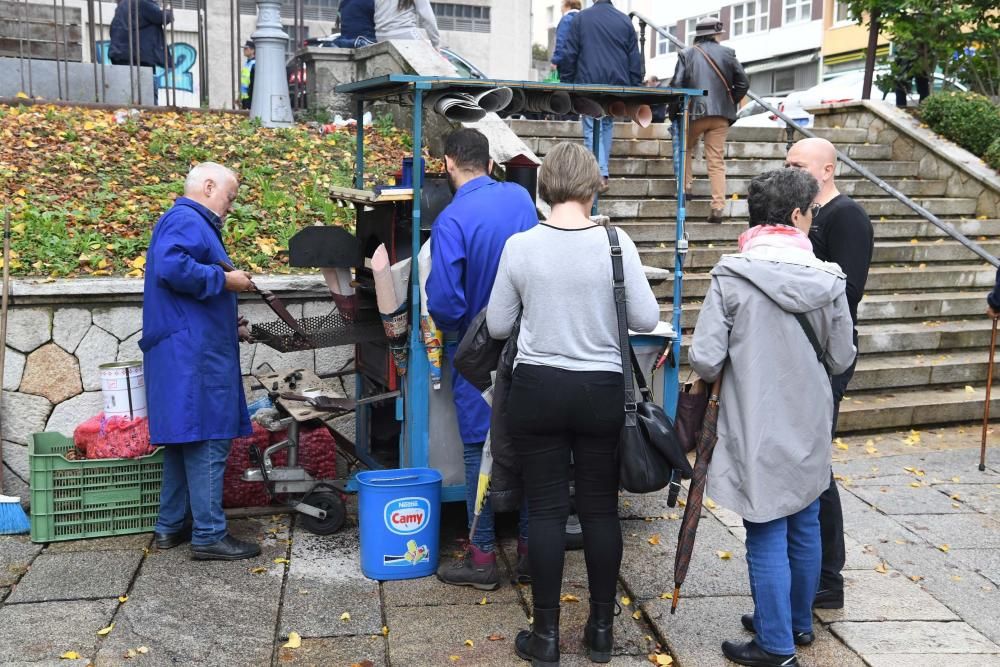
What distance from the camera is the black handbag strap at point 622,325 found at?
3.55 meters

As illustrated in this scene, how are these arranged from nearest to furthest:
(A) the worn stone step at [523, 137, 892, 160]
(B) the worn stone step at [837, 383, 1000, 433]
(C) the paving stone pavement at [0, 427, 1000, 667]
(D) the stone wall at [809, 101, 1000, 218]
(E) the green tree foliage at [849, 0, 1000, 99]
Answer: (C) the paving stone pavement at [0, 427, 1000, 667] → (B) the worn stone step at [837, 383, 1000, 433] → (A) the worn stone step at [523, 137, 892, 160] → (D) the stone wall at [809, 101, 1000, 218] → (E) the green tree foliage at [849, 0, 1000, 99]

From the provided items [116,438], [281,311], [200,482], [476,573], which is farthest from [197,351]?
[476,573]

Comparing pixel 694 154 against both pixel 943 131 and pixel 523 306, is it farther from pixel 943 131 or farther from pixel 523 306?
pixel 523 306

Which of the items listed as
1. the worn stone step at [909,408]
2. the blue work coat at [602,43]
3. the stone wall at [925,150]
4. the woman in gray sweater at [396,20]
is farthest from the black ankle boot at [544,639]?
the stone wall at [925,150]

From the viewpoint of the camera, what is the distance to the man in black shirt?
4.06m

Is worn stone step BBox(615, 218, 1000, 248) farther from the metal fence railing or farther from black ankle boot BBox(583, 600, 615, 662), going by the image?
black ankle boot BBox(583, 600, 615, 662)

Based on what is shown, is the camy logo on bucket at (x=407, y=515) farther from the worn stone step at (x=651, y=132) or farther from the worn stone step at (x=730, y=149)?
the worn stone step at (x=651, y=132)

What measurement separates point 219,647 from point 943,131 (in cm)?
953

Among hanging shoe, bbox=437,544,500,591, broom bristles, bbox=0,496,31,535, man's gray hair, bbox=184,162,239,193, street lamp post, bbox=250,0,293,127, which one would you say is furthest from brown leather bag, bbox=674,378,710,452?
street lamp post, bbox=250,0,293,127

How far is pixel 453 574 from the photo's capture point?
4.46m

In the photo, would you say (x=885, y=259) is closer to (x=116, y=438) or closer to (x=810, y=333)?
(x=810, y=333)

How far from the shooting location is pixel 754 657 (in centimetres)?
374

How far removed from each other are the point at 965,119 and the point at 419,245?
7.93 meters

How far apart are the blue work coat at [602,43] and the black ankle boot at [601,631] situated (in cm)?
619
